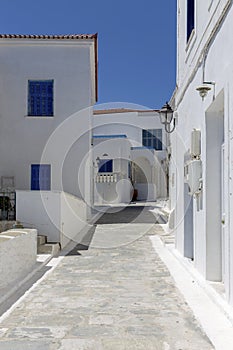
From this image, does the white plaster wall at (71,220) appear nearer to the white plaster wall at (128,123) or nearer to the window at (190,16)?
the window at (190,16)

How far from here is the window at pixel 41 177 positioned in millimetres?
17594

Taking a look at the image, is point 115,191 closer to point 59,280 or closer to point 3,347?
point 59,280

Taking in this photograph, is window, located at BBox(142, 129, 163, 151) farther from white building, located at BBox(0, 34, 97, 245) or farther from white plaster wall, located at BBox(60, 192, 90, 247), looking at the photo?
white plaster wall, located at BBox(60, 192, 90, 247)

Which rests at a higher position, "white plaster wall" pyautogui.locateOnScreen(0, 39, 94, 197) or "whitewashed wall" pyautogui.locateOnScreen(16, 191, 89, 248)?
"white plaster wall" pyautogui.locateOnScreen(0, 39, 94, 197)

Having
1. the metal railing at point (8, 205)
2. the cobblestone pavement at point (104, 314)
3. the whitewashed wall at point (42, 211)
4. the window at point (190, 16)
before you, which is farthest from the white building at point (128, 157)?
the cobblestone pavement at point (104, 314)

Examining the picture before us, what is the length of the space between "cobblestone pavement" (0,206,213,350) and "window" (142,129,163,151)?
1337 inches

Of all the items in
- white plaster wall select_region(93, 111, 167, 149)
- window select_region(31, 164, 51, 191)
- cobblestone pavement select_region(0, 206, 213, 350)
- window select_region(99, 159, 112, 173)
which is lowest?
cobblestone pavement select_region(0, 206, 213, 350)

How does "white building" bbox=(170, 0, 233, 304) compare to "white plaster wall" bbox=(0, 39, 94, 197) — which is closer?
"white building" bbox=(170, 0, 233, 304)

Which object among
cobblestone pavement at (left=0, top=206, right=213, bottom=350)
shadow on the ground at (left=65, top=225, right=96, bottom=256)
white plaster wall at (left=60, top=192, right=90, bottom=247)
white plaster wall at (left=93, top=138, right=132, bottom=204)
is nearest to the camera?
cobblestone pavement at (left=0, top=206, right=213, bottom=350)

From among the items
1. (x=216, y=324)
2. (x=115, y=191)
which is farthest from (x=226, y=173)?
(x=115, y=191)

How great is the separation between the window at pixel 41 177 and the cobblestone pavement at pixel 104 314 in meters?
9.20

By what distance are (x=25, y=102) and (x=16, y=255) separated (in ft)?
37.6

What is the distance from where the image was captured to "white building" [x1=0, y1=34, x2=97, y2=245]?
1761 cm

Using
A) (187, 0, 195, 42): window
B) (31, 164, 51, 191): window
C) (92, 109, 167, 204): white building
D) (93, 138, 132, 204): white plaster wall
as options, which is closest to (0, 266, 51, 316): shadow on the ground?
(187, 0, 195, 42): window
